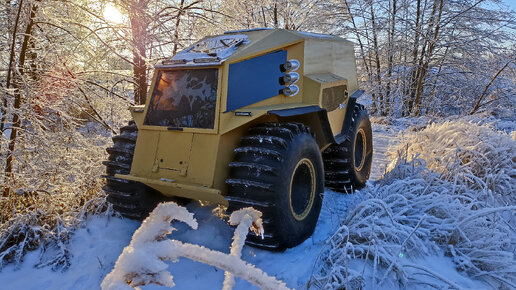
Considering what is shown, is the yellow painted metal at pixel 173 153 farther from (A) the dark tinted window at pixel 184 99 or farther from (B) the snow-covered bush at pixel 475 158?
(B) the snow-covered bush at pixel 475 158

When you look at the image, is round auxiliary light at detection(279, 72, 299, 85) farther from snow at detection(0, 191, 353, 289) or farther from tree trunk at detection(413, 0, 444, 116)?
tree trunk at detection(413, 0, 444, 116)

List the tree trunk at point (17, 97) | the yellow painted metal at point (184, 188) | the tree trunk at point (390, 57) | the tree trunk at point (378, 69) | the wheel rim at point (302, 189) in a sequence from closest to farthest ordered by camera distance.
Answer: the yellow painted metal at point (184, 188) → the wheel rim at point (302, 189) → the tree trunk at point (17, 97) → the tree trunk at point (390, 57) → the tree trunk at point (378, 69)

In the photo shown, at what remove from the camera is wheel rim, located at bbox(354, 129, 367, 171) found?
521 cm

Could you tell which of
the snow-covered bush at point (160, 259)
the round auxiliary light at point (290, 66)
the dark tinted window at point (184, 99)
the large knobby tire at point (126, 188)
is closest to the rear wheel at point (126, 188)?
the large knobby tire at point (126, 188)

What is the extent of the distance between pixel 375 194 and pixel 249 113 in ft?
6.43

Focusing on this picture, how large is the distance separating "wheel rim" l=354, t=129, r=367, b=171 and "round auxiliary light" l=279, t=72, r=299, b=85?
2082mm

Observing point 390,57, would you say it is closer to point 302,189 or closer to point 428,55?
point 428,55

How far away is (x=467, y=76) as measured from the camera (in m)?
12.6

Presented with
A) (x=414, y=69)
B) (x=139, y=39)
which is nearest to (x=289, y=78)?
(x=139, y=39)

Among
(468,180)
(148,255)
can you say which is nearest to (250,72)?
(148,255)

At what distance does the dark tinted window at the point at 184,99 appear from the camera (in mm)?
3045

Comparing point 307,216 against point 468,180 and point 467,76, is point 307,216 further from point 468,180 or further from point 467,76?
point 467,76

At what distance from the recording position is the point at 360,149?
17.6ft

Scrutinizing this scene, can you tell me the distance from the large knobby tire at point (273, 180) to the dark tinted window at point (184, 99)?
0.45 m
